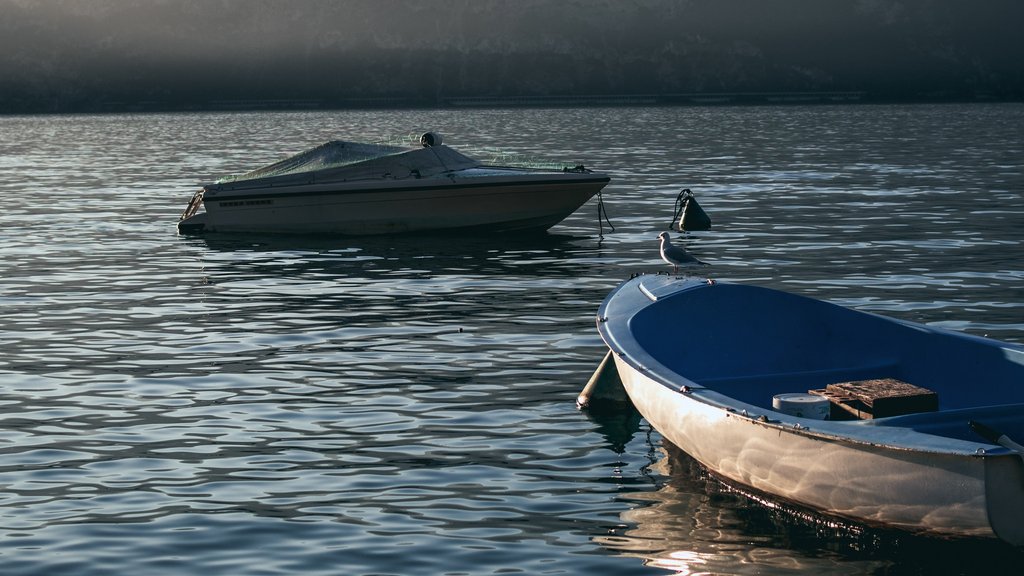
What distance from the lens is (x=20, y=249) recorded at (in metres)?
33.2

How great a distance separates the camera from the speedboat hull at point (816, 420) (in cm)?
1005

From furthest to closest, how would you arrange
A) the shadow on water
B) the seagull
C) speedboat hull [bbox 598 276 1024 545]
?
the seagull
the shadow on water
speedboat hull [bbox 598 276 1024 545]

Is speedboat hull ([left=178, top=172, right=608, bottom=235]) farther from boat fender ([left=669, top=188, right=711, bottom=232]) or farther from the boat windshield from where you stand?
boat fender ([left=669, top=188, right=711, bottom=232])

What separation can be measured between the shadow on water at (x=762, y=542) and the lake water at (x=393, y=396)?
3 cm

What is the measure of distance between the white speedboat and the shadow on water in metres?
21.1

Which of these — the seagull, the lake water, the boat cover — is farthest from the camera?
the boat cover

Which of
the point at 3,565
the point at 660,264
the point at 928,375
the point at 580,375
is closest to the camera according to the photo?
the point at 3,565

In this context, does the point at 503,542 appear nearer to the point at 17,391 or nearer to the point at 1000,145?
the point at 17,391

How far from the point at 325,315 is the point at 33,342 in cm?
463

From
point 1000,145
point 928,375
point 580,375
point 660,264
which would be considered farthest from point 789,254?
point 1000,145

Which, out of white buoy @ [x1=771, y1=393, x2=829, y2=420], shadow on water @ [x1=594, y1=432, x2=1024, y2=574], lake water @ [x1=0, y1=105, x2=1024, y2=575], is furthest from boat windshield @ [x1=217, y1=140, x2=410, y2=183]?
shadow on water @ [x1=594, y1=432, x2=1024, y2=574]

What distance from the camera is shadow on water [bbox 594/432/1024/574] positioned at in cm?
1083

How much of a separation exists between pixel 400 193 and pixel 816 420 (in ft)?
76.8

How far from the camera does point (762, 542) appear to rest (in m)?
11.4
